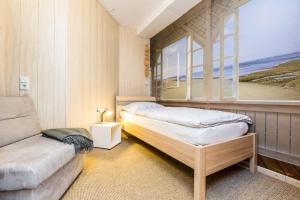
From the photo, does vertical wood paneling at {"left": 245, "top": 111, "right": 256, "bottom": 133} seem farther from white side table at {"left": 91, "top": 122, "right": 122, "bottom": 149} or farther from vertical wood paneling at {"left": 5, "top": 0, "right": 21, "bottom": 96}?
vertical wood paneling at {"left": 5, "top": 0, "right": 21, "bottom": 96}

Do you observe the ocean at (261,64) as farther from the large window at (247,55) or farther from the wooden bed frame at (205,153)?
the wooden bed frame at (205,153)

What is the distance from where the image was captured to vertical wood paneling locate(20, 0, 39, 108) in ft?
5.74

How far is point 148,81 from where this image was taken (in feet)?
13.1

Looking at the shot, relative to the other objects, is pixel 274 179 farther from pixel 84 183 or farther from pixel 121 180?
pixel 84 183

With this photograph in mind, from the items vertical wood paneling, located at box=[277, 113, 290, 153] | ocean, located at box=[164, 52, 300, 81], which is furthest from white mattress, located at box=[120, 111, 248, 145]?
ocean, located at box=[164, 52, 300, 81]

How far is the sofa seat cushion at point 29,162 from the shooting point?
900 millimetres

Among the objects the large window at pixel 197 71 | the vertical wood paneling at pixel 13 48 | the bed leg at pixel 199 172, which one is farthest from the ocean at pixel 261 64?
the vertical wood paneling at pixel 13 48

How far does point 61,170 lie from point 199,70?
7.41ft

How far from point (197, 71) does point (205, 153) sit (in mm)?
1742

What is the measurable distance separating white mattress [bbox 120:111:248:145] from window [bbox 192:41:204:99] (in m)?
1.06

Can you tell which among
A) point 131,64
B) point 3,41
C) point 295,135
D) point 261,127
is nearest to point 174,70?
point 131,64

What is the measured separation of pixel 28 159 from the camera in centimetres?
98

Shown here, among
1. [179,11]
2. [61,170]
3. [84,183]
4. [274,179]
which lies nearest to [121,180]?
[84,183]

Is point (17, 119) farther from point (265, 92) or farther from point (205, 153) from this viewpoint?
point (265, 92)
